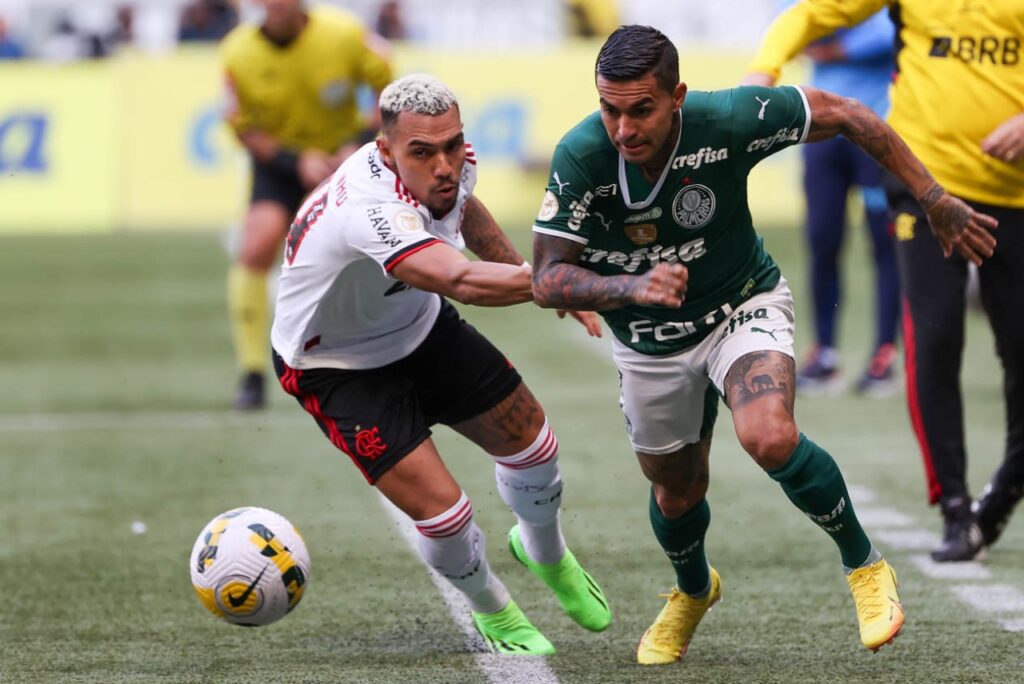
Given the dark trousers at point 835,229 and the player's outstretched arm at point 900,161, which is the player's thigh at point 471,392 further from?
the dark trousers at point 835,229

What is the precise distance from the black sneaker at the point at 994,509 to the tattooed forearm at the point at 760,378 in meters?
1.97

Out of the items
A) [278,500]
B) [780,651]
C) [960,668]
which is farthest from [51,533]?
[960,668]

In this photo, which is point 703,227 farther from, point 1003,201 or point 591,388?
point 591,388

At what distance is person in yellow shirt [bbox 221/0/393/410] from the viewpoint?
10.6 metres

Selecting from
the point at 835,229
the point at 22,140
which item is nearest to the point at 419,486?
the point at 835,229

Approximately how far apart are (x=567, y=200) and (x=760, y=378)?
2.37ft

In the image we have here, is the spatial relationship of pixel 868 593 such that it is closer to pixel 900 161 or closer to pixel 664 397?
pixel 664 397

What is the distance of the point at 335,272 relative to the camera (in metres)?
5.56

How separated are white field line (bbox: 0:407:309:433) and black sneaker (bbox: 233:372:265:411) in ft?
0.26

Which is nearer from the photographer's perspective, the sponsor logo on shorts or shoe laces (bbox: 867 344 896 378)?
the sponsor logo on shorts

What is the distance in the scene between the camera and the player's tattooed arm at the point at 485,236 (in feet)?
19.4

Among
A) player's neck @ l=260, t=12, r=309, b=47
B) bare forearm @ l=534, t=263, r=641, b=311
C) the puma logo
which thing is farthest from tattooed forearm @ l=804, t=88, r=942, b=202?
player's neck @ l=260, t=12, r=309, b=47

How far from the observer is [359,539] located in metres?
7.41

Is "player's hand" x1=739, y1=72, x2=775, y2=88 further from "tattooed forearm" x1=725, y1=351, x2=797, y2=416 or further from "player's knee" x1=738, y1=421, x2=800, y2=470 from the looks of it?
"player's knee" x1=738, y1=421, x2=800, y2=470
